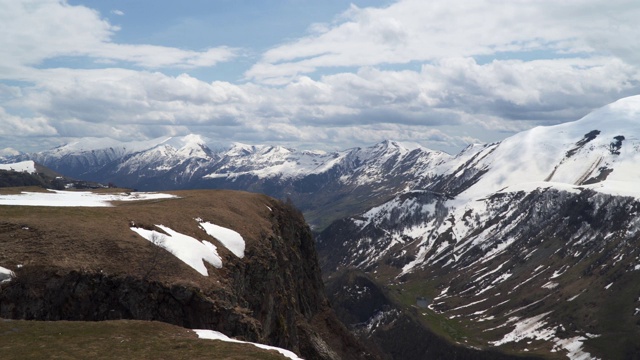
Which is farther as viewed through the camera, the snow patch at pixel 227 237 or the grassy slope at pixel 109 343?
the snow patch at pixel 227 237

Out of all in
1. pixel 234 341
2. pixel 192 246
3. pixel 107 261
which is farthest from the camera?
pixel 192 246

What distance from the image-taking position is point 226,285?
199 feet

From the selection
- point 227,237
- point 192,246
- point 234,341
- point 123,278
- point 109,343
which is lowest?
point 234,341

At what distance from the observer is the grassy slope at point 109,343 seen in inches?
1412

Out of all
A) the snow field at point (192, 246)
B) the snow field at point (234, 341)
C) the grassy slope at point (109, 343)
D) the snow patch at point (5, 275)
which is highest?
the snow patch at point (5, 275)

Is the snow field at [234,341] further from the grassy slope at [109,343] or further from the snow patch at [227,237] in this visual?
the snow patch at [227,237]

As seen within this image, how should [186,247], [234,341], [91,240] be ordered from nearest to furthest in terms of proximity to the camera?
[234,341]
[91,240]
[186,247]

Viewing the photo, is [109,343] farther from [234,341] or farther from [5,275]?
[5,275]

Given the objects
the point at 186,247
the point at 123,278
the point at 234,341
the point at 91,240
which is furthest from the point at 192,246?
the point at 234,341

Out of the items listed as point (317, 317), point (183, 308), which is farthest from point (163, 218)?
point (317, 317)

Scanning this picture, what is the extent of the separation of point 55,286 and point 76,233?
8.69 meters

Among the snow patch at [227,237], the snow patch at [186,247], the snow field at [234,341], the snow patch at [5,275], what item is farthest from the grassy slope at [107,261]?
the snow patch at [227,237]

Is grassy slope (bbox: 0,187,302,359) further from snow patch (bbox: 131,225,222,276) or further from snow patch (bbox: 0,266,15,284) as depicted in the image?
snow patch (bbox: 131,225,222,276)

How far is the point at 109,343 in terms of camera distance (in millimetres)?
38438
